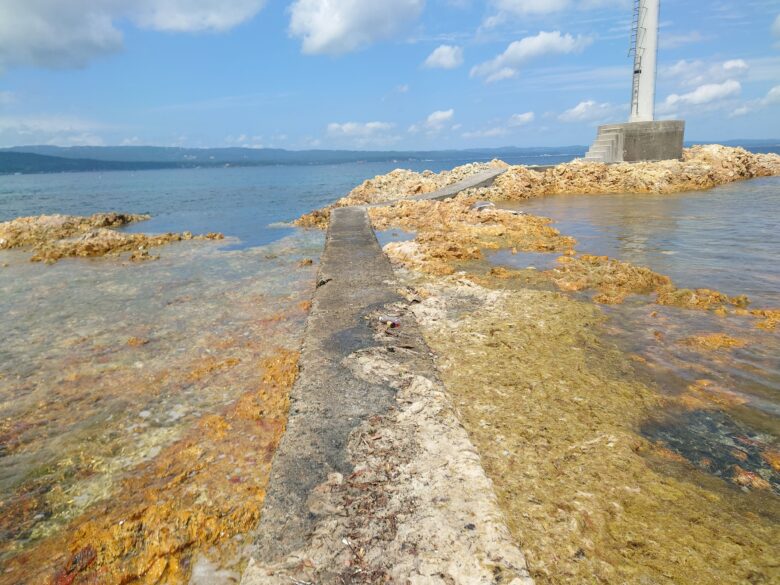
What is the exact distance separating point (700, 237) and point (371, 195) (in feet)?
42.7

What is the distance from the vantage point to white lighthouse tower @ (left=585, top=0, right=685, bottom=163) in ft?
64.2

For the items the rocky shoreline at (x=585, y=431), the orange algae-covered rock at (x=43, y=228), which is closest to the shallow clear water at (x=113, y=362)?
the rocky shoreline at (x=585, y=431)

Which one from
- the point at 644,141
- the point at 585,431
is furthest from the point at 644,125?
the point at 585,431

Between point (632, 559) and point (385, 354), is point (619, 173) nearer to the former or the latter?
point (385, 354)

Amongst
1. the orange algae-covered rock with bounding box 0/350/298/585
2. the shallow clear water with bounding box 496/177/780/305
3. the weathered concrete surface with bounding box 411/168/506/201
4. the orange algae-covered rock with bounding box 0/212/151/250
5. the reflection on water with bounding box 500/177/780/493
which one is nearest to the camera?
the orange algae-covered rock with bounding box 0/350/298/585

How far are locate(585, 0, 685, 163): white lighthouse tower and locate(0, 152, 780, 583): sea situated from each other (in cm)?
1171

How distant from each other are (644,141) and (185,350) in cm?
2176

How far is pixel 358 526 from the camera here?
72.4 inches

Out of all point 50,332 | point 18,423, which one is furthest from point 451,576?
point 50,332

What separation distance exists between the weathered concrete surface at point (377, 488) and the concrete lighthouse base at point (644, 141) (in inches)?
800

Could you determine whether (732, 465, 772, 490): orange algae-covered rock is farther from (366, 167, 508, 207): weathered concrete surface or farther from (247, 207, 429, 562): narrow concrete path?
(366, 167, 508, 207): weathered concrete surface

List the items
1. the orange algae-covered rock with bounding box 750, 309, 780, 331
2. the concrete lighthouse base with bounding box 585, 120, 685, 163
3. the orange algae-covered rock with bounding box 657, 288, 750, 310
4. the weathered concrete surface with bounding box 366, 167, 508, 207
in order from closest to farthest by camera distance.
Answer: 1. the orange algae-covered rock with bounding box 750, 309, 780, 331
2. the orange algae-covered rock with bounding box 657, 288, 750, 310
3. the weathered concrete surface with bounding box 366, 167, 508, 207
4. the concrete lighthouse base with bounding box 585, 120, 685, 163

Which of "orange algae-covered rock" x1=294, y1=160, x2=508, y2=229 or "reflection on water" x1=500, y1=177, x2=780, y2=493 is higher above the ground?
"orange algae-covered rock" x1=294, y1=160, x2=508, y2=229

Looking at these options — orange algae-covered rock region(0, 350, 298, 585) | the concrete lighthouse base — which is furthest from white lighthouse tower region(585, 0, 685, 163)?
orange algae-covered rock region(0, 350, 298, 585)
